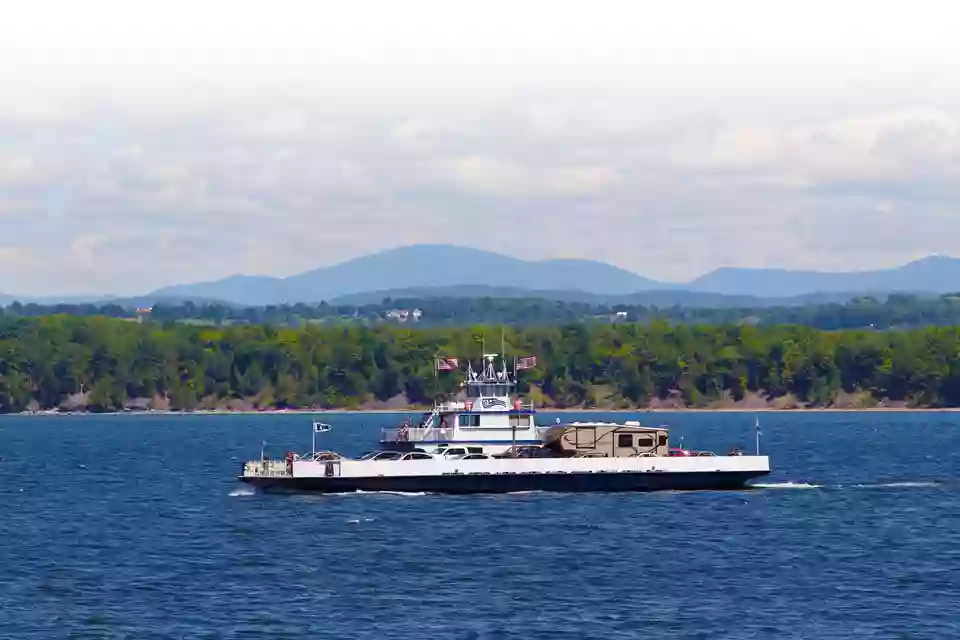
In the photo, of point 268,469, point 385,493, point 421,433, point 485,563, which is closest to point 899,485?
point 421,433

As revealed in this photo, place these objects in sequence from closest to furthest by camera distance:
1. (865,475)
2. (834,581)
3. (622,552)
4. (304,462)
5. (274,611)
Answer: (274,611) < (834,581) < (622,552) < (304,462) < (865,475)

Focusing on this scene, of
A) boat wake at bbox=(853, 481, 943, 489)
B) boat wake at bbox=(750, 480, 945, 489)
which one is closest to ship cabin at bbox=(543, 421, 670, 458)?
boat wake at bbox=(750, 480, 945, 489)

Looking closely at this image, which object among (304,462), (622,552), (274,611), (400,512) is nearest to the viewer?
(274,611)

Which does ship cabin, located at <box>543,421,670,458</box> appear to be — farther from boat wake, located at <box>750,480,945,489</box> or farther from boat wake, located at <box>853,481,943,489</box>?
boat wake, located at <box>853,481,943,489</box>

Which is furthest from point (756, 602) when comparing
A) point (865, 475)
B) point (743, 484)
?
point (865, 475)

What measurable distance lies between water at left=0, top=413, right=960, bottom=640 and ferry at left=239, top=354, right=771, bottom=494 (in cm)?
113

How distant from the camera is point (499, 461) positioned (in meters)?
113

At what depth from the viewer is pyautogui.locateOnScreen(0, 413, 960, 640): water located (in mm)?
70125

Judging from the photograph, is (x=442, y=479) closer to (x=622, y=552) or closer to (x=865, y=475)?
(x=622, y=552)

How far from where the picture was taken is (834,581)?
80.5m

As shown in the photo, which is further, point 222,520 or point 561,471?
point 561,471

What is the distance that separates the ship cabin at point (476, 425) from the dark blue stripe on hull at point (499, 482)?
8.12 feet

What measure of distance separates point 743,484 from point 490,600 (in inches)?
1774

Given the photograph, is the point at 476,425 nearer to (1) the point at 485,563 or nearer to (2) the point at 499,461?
(2) the point at 499,461
